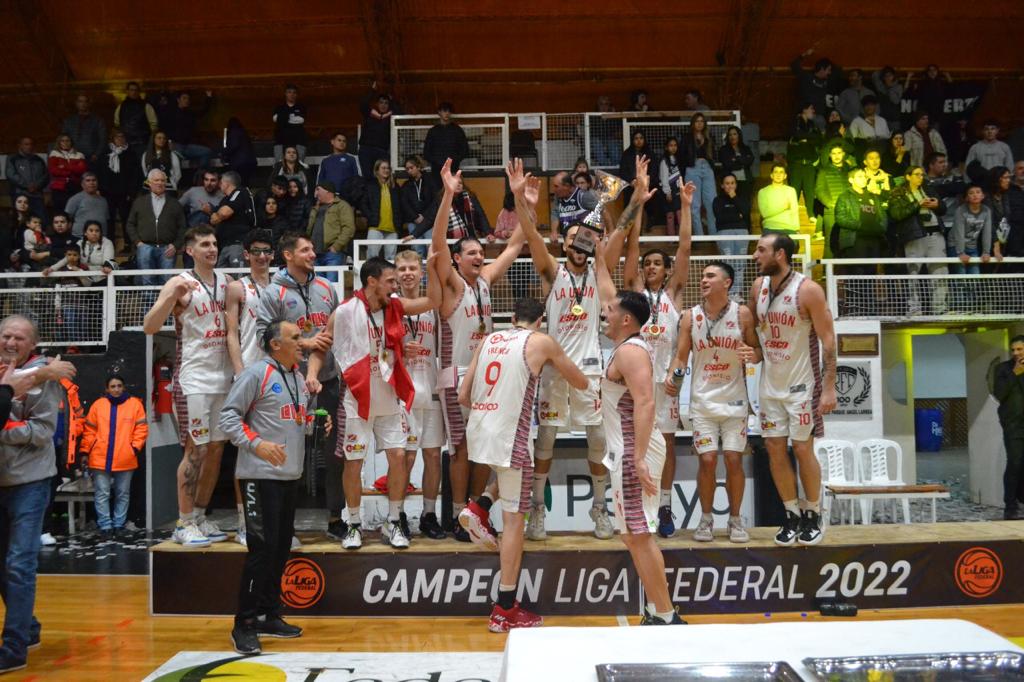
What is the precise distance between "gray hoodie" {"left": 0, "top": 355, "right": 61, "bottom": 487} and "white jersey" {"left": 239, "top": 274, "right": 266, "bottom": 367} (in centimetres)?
165

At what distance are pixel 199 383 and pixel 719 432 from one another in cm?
399

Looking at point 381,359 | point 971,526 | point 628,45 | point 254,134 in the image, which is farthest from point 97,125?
point 971,526

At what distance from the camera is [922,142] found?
13.7 meters

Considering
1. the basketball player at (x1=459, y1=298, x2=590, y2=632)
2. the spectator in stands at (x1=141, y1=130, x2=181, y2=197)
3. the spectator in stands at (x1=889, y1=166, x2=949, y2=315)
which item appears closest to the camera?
the basketball player at (x1=459, y1=298, x2=590, y2=632)

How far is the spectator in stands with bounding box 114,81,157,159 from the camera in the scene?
48.1 ft

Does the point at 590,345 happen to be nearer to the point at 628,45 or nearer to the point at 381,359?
the point at 381,359

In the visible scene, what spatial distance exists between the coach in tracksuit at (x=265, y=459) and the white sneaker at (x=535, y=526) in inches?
73.1

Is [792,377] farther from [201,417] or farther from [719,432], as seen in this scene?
[201,417]

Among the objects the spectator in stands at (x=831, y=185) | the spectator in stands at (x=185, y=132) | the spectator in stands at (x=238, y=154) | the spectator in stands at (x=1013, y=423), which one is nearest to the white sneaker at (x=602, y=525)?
the spectator in stands at (x=1013, y=423)

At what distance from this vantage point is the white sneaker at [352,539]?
6.31 m

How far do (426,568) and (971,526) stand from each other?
14.5 feet

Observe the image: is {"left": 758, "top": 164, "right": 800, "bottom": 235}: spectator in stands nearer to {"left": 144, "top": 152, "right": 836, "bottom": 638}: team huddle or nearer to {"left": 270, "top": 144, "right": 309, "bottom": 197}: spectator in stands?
{"left": 144, "top": 152, "right": 836, "bottom": 638}: team huddle

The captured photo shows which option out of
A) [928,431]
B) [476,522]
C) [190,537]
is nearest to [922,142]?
[928,431]

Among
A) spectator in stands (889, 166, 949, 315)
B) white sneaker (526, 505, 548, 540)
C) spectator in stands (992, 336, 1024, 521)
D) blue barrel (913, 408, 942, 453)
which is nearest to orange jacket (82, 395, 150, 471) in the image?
white sneaker (526, 505, 548, 540)
